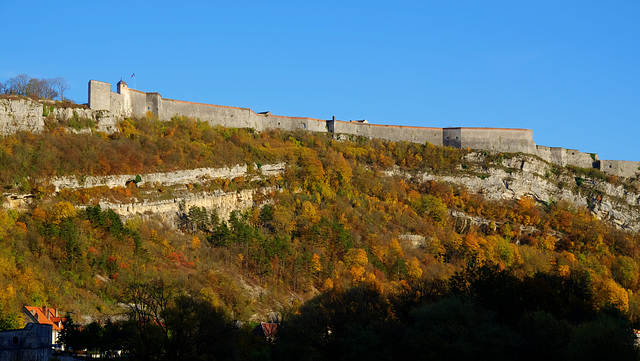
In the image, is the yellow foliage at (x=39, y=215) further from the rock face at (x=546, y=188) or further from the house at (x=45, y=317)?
the rock face at (x=546, y=188)

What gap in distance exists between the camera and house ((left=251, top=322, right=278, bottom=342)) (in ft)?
163

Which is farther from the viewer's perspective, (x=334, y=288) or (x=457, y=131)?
(x=457, y=131)

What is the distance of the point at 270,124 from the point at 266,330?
112ft

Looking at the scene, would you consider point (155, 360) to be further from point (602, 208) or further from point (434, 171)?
point (602, 208)

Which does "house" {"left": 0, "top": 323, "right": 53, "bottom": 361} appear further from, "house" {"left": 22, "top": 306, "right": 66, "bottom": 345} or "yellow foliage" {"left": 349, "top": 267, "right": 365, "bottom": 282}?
"yellow foliage" {"left": 349, "top": 267, "right": 365, "bottom": 282}

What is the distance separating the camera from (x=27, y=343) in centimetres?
4144

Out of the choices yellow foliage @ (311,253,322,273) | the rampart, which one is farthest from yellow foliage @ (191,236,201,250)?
the rampart

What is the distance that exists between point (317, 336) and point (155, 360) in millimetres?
9078

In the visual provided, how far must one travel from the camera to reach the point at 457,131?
292ft

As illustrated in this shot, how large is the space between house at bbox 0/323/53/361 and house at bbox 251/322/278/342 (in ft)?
40.3

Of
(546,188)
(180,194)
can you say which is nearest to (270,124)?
(180,194)

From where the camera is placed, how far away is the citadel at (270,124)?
6388cm

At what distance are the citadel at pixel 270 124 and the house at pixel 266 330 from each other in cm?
2311

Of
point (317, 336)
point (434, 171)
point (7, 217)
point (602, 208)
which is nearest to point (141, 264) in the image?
point (7, 217)
